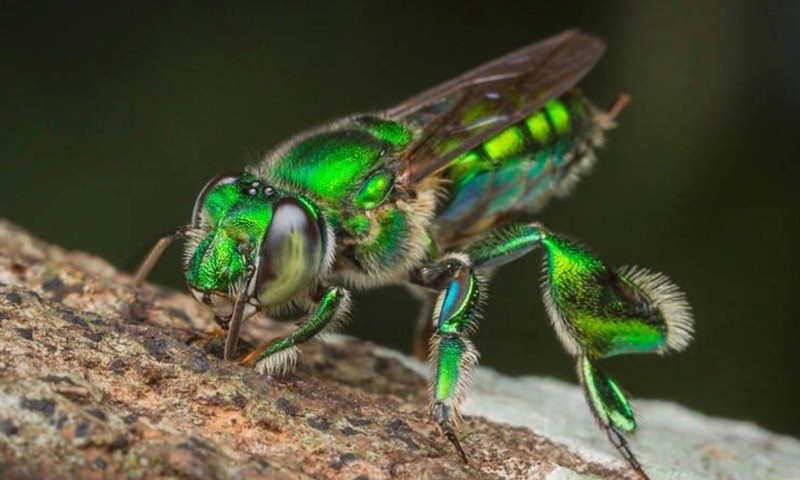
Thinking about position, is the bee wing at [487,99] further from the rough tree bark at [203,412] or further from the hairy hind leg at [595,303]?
the rough tree bark at [203,412]

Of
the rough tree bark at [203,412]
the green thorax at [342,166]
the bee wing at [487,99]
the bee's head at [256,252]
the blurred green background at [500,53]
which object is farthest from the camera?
the blurred green background at [500,53]

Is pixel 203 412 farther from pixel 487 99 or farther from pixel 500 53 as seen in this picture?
pixel 500 53

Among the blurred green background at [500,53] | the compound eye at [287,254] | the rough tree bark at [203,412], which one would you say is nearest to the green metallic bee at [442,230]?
the compound eye at [287,254]

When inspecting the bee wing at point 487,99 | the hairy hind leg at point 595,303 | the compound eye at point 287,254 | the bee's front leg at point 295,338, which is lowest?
the hairy hind leg at point 595,303

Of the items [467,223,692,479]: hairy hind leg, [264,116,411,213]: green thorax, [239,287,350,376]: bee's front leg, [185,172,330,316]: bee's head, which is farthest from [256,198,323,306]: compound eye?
[467,223,692,479]: hairy hind leg

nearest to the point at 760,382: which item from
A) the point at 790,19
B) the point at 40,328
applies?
the point at 790,19

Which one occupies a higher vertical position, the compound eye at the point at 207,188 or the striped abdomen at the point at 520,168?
the compound eye at the point at 207,188

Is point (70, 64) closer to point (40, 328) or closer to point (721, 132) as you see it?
point (721, 132)
